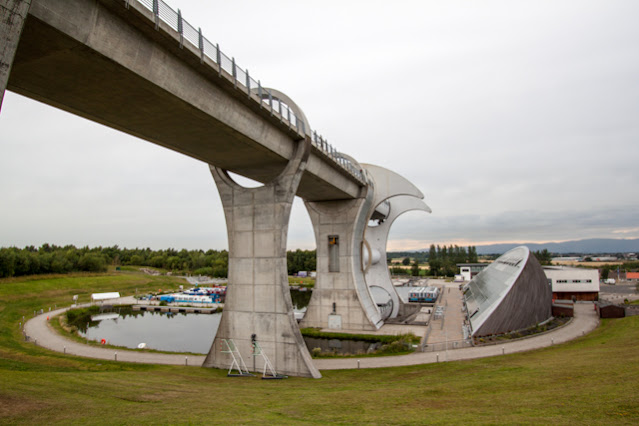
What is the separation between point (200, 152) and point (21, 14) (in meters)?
12.3

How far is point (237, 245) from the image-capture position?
2261cm

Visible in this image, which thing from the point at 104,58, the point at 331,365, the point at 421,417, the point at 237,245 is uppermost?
the point at 104,58

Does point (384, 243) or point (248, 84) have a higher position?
point (248, 84)

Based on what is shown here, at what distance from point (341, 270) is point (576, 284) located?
34515 millimetres

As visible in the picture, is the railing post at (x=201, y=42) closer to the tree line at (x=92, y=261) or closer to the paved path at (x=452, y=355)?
the paved path at (x=452, y=355)

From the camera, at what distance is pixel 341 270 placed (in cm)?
3528

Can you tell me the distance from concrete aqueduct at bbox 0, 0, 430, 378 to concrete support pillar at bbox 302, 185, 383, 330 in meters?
0.09

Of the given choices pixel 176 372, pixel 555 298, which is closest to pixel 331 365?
pixel 176 372

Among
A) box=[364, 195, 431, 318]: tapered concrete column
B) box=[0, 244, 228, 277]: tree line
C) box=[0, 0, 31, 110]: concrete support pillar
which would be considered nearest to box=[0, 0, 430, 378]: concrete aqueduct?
box=[0, 0, 31, 110]: concrete support pillar

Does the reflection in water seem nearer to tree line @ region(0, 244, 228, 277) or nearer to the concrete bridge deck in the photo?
the concrete bridge deck

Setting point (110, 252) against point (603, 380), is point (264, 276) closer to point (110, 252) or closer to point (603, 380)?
point (603, 380)

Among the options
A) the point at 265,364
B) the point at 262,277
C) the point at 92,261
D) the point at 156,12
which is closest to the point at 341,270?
the point at 262,277

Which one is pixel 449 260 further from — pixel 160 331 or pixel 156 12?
pixel 156 12

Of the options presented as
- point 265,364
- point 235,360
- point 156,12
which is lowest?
point 265,364
